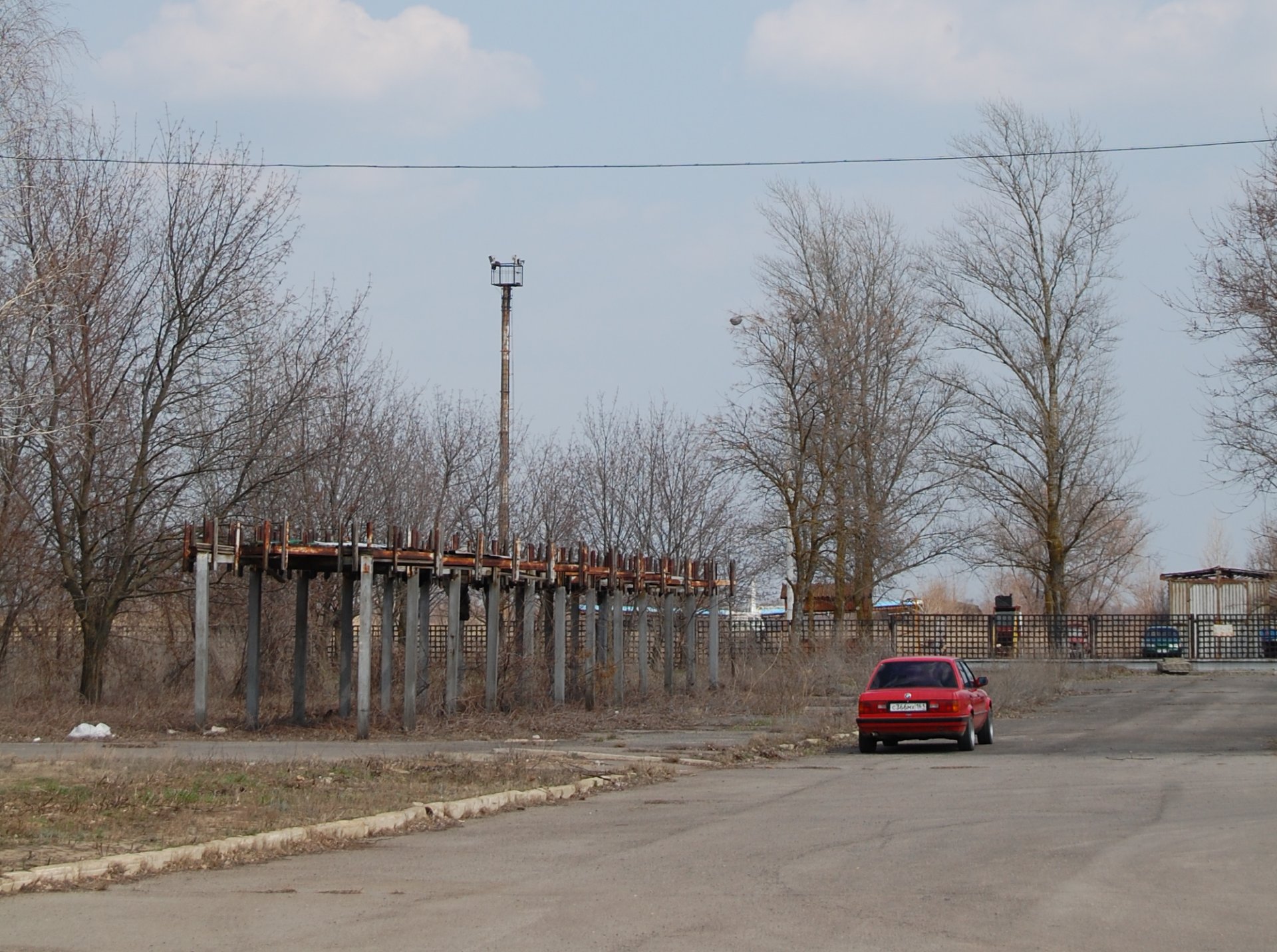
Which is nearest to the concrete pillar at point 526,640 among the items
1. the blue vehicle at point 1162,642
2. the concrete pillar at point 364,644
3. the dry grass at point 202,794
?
the concrete pillar at point 364,644

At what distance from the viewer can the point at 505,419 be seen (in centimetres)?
3859

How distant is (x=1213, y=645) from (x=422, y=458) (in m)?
A: 30.6

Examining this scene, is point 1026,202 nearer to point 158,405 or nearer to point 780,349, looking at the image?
→ point 780,349

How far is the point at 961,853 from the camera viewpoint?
33.0 feet

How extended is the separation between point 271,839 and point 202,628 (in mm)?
12042

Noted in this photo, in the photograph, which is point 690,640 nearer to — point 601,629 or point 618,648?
point 601,629

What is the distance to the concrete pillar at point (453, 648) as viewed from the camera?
2297 cm

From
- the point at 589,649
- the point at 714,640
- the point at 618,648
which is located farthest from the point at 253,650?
the point at 714,640

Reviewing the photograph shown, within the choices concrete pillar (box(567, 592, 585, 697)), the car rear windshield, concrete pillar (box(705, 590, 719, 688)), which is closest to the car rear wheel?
the car rear windshield

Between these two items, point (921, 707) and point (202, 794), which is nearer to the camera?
point (202, 794)

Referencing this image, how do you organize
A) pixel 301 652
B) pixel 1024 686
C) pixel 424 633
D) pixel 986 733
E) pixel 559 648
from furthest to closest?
pixel 1024 686 < pixel 559 648 < pixel 424 633 < pixel 301 652 < pixel 986 733

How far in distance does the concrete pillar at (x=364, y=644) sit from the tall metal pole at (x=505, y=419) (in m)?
12.5

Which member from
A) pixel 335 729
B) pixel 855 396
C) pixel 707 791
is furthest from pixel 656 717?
pixel 855 396

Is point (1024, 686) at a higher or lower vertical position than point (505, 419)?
lower
